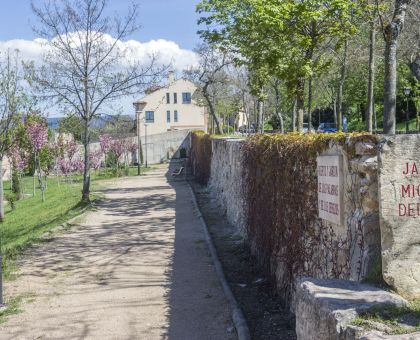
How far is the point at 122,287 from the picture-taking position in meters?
9.05

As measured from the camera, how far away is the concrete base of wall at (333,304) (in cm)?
362

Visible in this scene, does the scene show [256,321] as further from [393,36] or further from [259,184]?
[393,36]

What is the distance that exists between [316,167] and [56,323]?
3.82 metres

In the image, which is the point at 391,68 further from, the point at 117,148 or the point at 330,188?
the point at 117,148

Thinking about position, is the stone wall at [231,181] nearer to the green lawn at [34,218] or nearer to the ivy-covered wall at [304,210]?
the ivy-covered wall at [304,210]

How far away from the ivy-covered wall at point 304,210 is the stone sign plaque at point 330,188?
0.23 ft

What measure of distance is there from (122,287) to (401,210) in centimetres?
564

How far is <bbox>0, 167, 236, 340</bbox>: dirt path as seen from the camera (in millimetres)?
7062

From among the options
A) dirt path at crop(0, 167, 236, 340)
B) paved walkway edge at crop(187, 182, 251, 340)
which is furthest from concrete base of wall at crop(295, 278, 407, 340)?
dirt path at crop(0, 167, 236, 340)

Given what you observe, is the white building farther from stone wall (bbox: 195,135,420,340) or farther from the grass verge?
the grass verge

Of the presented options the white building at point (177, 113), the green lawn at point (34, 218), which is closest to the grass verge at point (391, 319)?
the green lawn at point (34, 218)

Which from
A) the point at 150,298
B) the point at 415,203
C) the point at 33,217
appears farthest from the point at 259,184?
the point at 33,217

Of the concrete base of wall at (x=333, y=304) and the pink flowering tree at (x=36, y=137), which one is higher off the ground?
the pink flowering tree at (x=36, y=137)

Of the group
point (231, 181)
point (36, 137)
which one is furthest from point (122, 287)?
point (36, 137)
